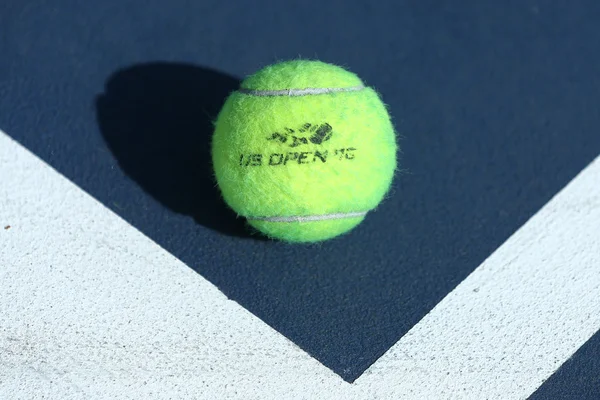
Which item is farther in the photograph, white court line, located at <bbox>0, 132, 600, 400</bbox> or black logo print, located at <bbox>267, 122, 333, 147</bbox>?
white court line, located at <bbox>0, 132, 600, 400</bbox>

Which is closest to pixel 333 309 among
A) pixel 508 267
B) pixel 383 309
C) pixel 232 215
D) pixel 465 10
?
pixel 383 309

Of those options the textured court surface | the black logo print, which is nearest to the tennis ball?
the black logo print

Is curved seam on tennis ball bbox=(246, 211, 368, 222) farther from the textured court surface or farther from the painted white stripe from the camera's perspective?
the painted white stripe

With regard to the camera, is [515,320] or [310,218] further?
[515,320]

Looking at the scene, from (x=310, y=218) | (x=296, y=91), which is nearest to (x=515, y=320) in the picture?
(x=310, y=218)

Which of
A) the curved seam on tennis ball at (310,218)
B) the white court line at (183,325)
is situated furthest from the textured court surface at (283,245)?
the curved seam on tennis ball at (310,218)

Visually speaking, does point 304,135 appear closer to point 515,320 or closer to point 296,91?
point 296,91

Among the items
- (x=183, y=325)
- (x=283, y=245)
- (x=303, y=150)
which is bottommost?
(x=183, y=325)
